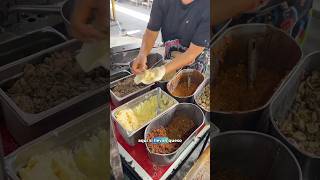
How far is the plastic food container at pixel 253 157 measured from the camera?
3.32ft

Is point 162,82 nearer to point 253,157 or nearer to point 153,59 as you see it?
point 153,59

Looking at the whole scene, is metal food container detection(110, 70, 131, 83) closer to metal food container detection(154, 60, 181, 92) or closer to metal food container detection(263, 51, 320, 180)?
metal food container detection(154, 60, 181, 92)

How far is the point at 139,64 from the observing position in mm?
908

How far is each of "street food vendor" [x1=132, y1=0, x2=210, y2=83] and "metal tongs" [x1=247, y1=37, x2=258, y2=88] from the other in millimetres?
145

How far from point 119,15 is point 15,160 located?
1.45 ft

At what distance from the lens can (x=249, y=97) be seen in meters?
1.01

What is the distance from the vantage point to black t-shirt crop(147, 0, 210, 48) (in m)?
0.87

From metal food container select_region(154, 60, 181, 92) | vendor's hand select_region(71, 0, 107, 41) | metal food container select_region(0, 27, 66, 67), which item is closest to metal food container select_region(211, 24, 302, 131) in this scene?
metal food container select_region(154, 60, 181, 92)

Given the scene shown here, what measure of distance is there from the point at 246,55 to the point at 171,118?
0.22 metres

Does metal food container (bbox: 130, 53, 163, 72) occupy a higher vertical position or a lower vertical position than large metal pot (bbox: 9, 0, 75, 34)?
lower

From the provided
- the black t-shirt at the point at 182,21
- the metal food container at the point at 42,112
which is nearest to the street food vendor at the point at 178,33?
the black t-shirt at the point at 182,21

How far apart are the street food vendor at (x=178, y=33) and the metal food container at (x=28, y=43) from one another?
8.1 inches

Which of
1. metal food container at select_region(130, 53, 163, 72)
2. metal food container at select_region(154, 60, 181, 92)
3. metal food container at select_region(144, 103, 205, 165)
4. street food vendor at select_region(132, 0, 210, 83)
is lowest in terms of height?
metal food container at select_region(144, 103, 205, 165)

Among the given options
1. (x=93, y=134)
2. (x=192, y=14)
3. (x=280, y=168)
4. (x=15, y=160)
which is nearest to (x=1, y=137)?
(x=15, y=160)
